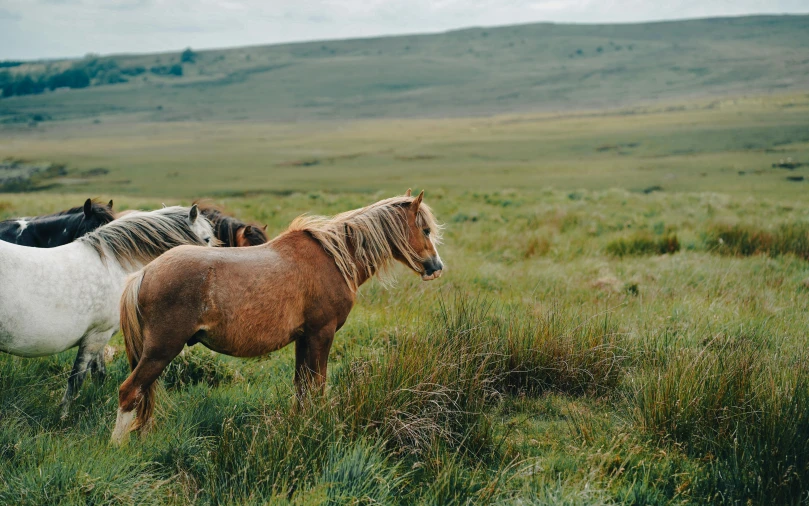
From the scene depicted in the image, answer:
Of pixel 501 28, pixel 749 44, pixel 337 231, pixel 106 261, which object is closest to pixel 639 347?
→ pixel 337 231

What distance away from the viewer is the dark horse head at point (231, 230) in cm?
730

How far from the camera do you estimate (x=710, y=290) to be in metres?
8.52

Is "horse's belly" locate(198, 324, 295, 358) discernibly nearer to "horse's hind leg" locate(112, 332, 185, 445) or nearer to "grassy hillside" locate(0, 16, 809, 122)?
"horse's hind leg" locate(112, 332, 185, 445)

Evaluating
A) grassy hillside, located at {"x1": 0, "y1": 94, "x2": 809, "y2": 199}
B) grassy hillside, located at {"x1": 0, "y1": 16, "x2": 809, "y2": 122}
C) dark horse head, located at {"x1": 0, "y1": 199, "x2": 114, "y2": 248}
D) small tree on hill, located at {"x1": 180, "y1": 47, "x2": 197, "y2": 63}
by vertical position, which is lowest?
grassy hillside, located at {"x1": 0, "y1": 94, "x2": 809, "y2": 199}

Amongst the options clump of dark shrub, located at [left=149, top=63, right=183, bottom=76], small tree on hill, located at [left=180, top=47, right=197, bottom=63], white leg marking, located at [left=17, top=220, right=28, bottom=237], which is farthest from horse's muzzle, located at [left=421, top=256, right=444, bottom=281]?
small tree on hill, located at [left=180, top=47, right=197, bottom=63]

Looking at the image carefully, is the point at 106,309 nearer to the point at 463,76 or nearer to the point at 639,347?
the point at 639,347

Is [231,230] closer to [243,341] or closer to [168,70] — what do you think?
[243,341]

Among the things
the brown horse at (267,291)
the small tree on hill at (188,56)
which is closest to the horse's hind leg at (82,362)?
the brown horse at (267,291)

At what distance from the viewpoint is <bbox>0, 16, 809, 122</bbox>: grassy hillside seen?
110875 mm

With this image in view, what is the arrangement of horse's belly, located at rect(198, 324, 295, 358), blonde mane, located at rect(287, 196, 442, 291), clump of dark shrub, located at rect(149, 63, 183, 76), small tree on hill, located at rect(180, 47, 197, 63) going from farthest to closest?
small tree on hill, located at rect(180, 47, 197, 63) → clump of dark shrub, located at rect(149, 63, 183, 76) → blonde mane, located at rect(287, 196, 442, 291) → horse's belly, located at rect(198, 324, 295, 358)

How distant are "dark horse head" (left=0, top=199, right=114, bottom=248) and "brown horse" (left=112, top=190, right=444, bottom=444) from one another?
8.83 feet

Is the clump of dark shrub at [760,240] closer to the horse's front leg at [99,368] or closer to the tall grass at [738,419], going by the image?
the tall grass at [738,419]

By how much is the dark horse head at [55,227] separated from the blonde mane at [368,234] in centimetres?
286

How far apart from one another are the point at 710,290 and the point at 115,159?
6051cm
